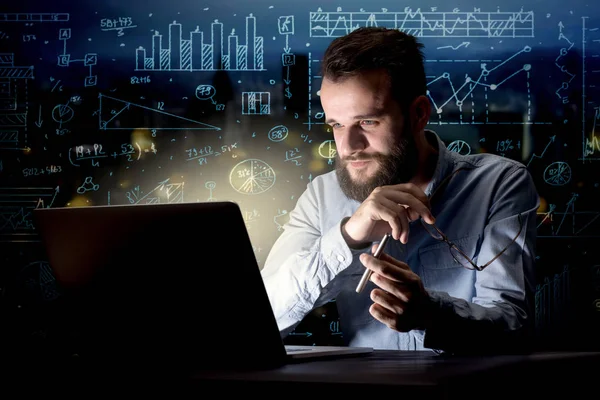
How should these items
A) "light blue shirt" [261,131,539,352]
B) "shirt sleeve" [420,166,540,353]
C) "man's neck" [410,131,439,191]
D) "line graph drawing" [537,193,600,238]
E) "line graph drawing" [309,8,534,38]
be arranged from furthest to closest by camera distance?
"line graph drawing" [309,8,534,38], "line graph drawing" [537,193,600,238], "man's neck" [410,131,439,191], "light blue shirt" [261,131,539,352], "shirt sleeve" [420,166,540,353]

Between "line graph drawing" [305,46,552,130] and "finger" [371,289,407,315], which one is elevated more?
"line graph drawing" [305,46,552,130]

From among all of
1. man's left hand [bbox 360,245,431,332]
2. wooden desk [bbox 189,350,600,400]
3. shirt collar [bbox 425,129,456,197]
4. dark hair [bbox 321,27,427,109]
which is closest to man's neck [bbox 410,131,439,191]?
shirt collar [bbox 425,129,456,197]

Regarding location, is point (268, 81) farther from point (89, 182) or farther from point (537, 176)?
point (537, 176)

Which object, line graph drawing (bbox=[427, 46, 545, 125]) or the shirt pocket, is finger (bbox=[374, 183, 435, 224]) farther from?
line graph drawing (bbox=[427, 46, 545, 125])

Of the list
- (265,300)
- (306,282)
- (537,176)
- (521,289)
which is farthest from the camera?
(537,176)

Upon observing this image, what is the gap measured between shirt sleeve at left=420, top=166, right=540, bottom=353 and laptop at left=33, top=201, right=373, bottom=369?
296 mm

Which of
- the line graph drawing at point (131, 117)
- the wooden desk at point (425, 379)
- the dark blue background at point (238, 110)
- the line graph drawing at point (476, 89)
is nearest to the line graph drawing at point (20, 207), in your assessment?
the dark blue background at point (238, 110)

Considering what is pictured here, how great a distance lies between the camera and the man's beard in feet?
5.65

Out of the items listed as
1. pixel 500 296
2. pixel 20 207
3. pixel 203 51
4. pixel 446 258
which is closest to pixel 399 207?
pixel 500 296

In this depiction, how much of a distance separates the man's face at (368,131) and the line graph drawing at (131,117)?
139 centimetres

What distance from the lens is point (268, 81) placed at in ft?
9.98

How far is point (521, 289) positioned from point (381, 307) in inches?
19.1

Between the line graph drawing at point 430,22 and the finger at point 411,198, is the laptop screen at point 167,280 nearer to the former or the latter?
the finger at point 411,198

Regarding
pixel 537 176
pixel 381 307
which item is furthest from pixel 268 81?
pixel 381 307
